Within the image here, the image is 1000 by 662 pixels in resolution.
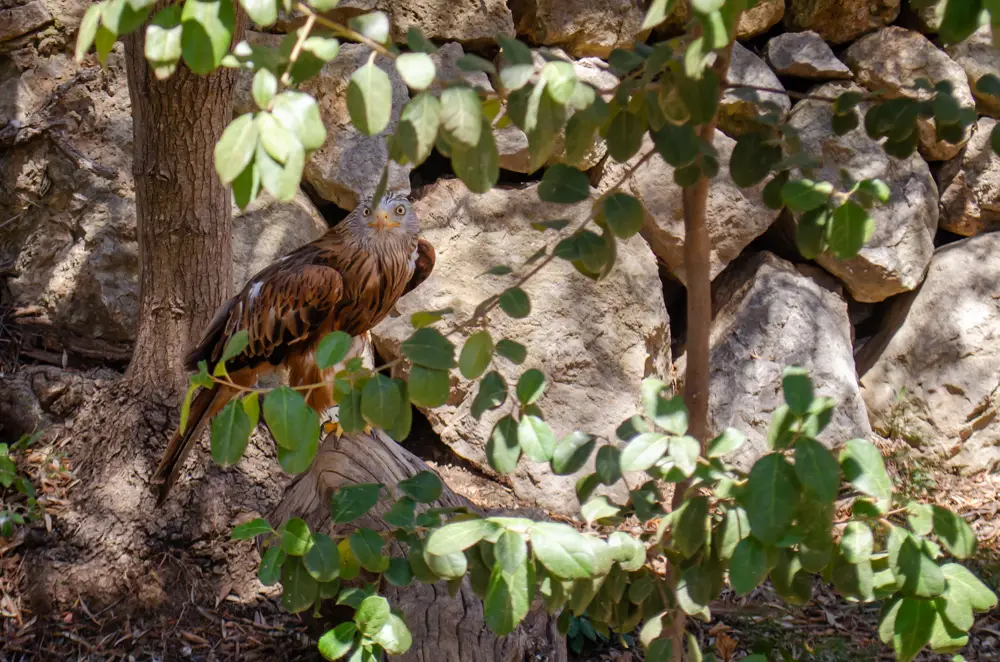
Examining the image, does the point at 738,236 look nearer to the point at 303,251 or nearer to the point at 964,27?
the point at 303,251

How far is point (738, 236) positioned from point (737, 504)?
3753mm

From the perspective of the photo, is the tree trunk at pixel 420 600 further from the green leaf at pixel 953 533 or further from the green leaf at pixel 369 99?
the green leaf at pixel 369 99

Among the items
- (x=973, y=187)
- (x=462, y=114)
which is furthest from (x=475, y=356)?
(x=973, y=187)

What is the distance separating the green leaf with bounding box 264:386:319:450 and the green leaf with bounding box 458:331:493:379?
0.23 m

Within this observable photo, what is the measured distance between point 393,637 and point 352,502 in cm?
25

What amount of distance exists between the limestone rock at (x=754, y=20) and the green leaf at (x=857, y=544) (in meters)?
4.01

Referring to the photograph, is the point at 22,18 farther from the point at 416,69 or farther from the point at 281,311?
the point at 416,69

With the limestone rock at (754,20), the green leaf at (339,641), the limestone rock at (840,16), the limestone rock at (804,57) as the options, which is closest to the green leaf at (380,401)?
the green leaf at (339,641)

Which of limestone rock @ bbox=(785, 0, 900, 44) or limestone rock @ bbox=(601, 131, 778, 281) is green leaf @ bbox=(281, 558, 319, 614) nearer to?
limestone rock @ bbox=(601, 131, 778, 281)

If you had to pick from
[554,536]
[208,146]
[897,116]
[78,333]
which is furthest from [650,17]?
[78,333]

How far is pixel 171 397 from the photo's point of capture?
11.8 feet

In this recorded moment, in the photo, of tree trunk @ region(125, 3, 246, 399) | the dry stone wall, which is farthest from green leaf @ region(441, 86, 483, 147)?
the dry stone wall

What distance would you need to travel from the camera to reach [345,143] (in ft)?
15.0

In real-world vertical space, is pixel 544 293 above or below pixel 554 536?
below
